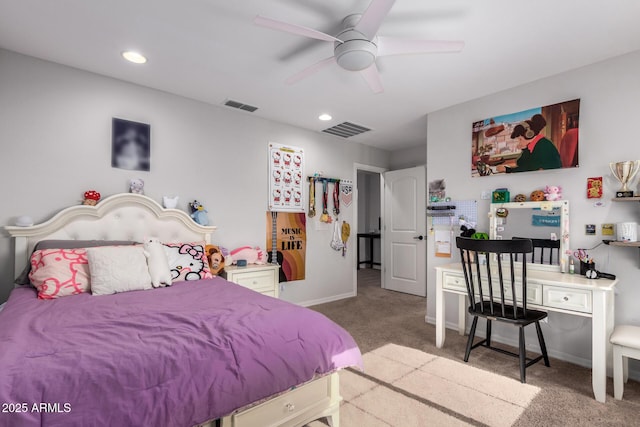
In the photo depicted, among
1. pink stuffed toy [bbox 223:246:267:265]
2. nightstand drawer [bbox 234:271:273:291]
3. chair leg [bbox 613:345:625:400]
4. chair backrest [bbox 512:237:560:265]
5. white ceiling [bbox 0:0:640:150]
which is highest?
white ceiling [bbox 0:0:640:150]

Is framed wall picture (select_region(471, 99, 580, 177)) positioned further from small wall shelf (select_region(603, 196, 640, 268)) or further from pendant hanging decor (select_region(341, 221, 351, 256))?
pendant hanging decor (select_region(341, 221, 351, 256))

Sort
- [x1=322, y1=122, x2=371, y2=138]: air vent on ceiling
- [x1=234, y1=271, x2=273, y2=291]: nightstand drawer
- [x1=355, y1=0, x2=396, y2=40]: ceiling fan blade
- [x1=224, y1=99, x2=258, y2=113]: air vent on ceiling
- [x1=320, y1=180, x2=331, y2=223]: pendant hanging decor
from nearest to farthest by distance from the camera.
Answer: [x1=355, y1=0, x2=396, y2=40]: ceiling fan blade < [x1=234, y1=271, x2=273, y2=291]: nightstand drawer < [x1=224, y1=99, x2=258, y2=113]: air vent on ceiling < [x1=322, y1=122, x2=371, y2=138]: air vent on ceiling < [x1=320, y1=180, x2=331, y2=223]: pendant hanging decor

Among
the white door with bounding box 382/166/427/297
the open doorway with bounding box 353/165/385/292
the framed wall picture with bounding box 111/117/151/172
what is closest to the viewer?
the framed wall picture with bounding box 111/117/151/172

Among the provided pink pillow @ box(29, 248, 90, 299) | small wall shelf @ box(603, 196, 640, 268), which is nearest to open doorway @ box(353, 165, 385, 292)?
small wall shelf @ box(603, 196, 640, 268)

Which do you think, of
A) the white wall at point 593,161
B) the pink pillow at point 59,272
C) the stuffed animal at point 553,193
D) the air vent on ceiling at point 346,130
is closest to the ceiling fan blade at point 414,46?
the white wall at point 593,161

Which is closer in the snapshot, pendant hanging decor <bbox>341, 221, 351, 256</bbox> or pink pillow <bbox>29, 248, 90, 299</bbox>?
pink pillow <bbox>29, 248, 90, 299</bbox>

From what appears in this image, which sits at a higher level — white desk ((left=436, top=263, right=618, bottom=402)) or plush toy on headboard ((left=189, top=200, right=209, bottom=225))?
plush toy on headboard ((left=189, top=200, right=209, bottom=225))

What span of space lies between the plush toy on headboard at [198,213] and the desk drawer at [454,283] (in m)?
2.46

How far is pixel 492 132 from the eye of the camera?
3131mm

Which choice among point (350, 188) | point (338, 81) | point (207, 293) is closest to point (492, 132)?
point (338, 81)

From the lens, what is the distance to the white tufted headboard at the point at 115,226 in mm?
2406

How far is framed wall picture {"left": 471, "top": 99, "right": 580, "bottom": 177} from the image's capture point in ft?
8.69

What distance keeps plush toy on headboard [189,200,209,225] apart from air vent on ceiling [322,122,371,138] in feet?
6.62

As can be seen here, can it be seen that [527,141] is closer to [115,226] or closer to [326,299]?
[326,299]
